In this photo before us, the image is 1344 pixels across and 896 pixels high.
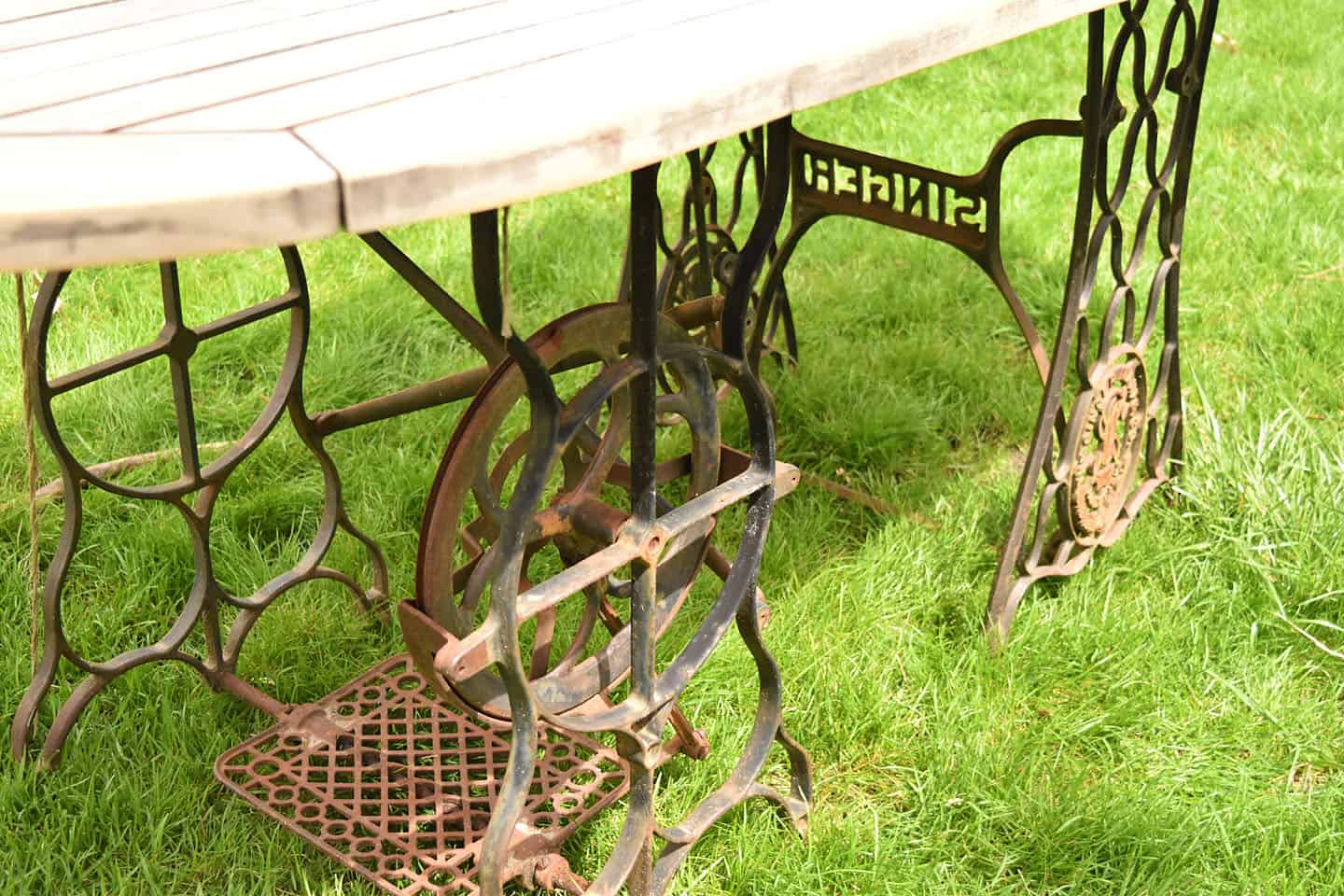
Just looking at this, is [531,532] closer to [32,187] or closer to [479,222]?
[479,222]

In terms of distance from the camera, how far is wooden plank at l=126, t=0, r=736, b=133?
46.7 inches

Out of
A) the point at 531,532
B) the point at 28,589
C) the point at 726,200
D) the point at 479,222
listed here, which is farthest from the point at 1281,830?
the point at 726,200

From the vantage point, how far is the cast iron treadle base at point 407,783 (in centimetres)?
202

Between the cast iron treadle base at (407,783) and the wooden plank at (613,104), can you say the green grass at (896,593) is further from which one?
the wooden plank at (613,104)

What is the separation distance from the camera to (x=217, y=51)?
4.55ft

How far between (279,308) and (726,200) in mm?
1884

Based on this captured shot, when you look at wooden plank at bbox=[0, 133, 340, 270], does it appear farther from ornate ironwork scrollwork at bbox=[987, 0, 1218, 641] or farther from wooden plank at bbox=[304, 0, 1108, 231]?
ornate ironwork scrollwork at bbox=[987, 0, 1218, 641]

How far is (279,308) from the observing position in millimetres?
2322

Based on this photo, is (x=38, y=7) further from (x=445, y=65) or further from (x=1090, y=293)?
Answer: (x=1090, y=293)

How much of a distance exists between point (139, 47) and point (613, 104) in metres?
0.50

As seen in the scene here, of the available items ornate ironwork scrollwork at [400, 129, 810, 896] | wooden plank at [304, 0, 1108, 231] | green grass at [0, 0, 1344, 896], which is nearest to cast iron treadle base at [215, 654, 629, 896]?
green grass at [0, 0, 1344, 896]

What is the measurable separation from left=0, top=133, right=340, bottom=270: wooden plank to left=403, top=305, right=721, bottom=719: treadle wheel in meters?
0.51

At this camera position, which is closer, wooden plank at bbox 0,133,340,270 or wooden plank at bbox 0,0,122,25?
wooden plank at bbox 0,133,340,270

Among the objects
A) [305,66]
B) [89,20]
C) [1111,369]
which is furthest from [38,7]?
[1111,369]
